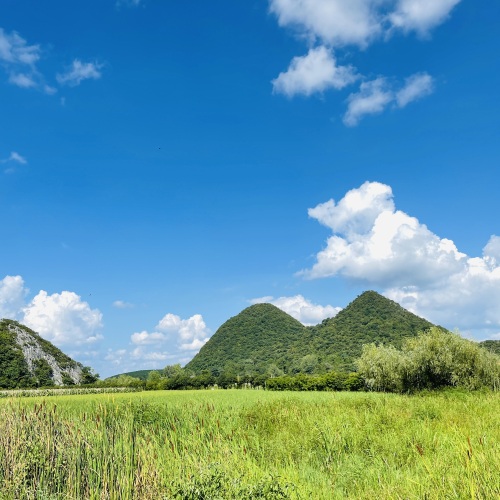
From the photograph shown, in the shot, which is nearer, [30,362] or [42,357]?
[30,362]

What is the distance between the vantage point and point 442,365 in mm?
40156

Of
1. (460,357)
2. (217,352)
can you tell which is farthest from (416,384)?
(217,352)

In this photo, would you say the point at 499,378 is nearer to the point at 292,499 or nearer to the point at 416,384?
the point at 416,384

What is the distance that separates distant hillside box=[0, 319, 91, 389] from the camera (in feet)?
308

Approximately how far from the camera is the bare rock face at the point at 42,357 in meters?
110

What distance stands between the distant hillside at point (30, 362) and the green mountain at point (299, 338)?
35.1 metres

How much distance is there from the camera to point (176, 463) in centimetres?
966

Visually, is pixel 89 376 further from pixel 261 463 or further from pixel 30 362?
pixel 261 463

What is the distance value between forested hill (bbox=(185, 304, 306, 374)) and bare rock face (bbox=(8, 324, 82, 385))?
3292 cm

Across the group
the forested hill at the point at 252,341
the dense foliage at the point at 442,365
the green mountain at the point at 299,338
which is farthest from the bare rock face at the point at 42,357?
the dense foliage at the point at 442,365

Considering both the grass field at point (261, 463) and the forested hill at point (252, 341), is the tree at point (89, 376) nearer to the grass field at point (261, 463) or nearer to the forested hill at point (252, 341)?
the forested hill at point (252, 341)

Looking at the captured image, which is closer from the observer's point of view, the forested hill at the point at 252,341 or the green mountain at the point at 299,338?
the green mountain at the point at 299,338

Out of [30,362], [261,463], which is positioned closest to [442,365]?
[261,463]

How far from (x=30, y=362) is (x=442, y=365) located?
99963mm
